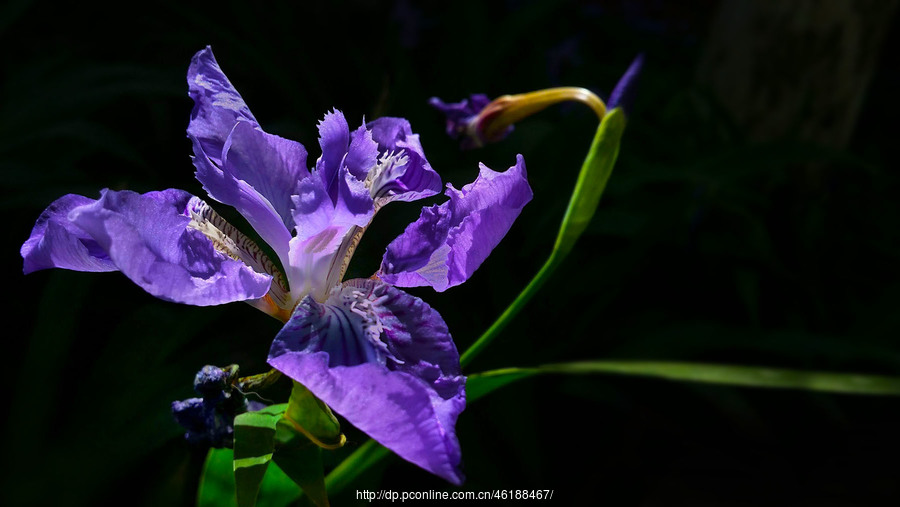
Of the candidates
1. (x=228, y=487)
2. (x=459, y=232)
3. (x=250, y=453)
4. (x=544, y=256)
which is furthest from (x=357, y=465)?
(x=544, y=256)

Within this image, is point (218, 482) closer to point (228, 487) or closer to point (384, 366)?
point (228, 487)

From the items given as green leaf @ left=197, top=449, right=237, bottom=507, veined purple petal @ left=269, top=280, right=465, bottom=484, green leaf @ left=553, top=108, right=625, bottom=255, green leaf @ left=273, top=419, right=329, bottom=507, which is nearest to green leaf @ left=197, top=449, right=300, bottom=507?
green leaf @ left=197, top=449, right=237, bottom=507

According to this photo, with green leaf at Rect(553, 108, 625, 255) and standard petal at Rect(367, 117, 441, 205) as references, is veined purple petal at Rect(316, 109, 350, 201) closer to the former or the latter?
standard petal at Rect(367, 117, 441, 205)

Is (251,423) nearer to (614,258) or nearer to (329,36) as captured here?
(614,258)

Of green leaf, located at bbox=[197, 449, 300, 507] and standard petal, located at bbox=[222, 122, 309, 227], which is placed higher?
standard petal, located at bbox=[222, 122, 309, 227]

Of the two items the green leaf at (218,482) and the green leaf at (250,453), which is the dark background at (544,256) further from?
the green leaf at (250,453)

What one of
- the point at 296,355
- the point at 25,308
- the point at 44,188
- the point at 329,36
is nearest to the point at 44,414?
the point at 25,308

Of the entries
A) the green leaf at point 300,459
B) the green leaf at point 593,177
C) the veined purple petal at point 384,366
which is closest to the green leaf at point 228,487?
the green leaf at point 300,459
